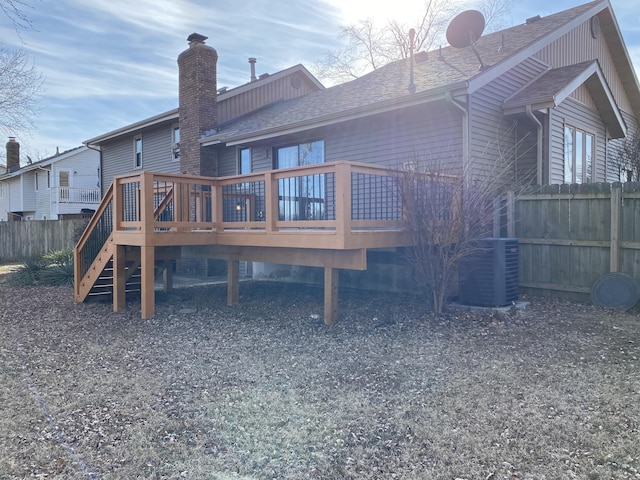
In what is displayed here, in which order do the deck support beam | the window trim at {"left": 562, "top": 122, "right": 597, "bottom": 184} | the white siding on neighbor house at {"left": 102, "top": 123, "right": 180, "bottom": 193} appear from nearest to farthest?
1. the deck support beam
2. the window trim at {"left": 562, "top": 122, "right": 597, "bottom": 184}
3. the white siding on neighbor house at {"left": 102, "top": 123, "right": 180, "bottom": 193}

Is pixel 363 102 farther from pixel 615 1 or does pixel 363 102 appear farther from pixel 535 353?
pixel 615 1

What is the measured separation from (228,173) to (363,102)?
16.5 feet

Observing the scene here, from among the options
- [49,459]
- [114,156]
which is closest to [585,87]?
[49,459]

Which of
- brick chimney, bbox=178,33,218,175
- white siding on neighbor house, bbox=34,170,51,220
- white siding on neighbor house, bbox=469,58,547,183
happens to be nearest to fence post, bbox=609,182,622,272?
white siding on neighbor house, bbox=469,58,547,183

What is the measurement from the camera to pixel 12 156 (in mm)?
33156

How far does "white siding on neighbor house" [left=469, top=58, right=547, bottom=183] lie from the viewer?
27.2ft

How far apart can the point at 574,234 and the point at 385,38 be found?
2112 cm

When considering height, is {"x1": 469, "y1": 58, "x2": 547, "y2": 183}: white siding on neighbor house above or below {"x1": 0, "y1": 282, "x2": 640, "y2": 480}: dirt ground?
above

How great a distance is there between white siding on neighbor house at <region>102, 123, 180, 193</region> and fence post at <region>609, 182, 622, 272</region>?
12.2 metres

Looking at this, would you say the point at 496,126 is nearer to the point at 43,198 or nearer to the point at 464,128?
the point at 464,128

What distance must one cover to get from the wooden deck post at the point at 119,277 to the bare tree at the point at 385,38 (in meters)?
19.0

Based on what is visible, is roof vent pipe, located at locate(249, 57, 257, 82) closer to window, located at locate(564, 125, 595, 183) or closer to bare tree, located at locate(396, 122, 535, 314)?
window, located at locate(564, 125, 595, 183)

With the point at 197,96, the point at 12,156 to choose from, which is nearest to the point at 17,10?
the point at 197,96

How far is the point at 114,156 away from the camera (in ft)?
62.7
